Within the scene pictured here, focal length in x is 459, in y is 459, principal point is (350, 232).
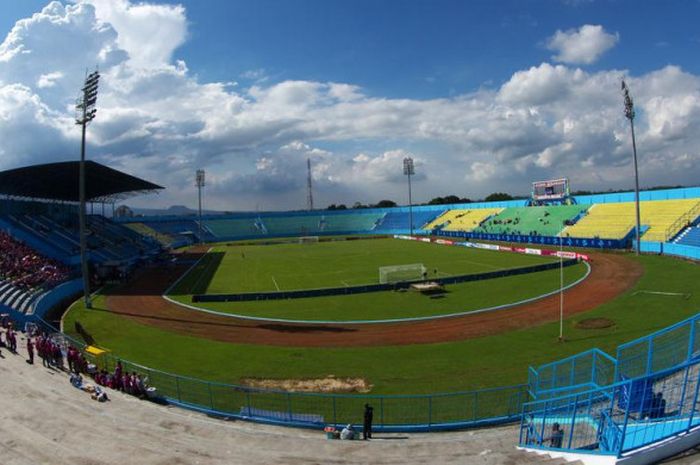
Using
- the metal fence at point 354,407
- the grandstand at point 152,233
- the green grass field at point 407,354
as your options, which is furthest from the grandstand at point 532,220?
the grandstand at point 152,233

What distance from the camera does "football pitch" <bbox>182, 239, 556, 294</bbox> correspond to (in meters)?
45.8

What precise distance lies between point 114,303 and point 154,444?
28.9m

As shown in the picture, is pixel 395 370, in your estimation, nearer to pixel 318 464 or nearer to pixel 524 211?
pixel 318 464

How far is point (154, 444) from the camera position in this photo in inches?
510

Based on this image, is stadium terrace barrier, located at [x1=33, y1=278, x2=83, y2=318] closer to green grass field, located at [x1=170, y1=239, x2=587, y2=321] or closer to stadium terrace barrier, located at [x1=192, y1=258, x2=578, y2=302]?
green grass field, located at [x1=170, y1=239, x2=587, y2=321]

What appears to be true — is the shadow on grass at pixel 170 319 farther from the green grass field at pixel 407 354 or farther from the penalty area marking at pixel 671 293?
the penalty area marking at pixel 671 293

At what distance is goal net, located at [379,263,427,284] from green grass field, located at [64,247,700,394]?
15975 millimetres

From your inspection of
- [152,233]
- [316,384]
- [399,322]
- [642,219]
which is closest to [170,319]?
[399,322]

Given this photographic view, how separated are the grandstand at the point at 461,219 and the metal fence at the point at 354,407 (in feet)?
270

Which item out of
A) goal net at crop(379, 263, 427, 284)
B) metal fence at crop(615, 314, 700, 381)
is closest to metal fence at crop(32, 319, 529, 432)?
metal fence at crop(615, 314, 700, 381)

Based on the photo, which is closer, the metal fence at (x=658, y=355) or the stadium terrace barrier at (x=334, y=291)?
the metal fence at (x=658, y=355)

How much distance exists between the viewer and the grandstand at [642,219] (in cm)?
5681

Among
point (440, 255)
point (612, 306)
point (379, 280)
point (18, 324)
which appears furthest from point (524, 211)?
point (18, 324)

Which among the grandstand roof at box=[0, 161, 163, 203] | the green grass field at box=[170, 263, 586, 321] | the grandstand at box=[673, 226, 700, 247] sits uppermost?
the grandstand roof at box=[0, 161, 163, 203]
